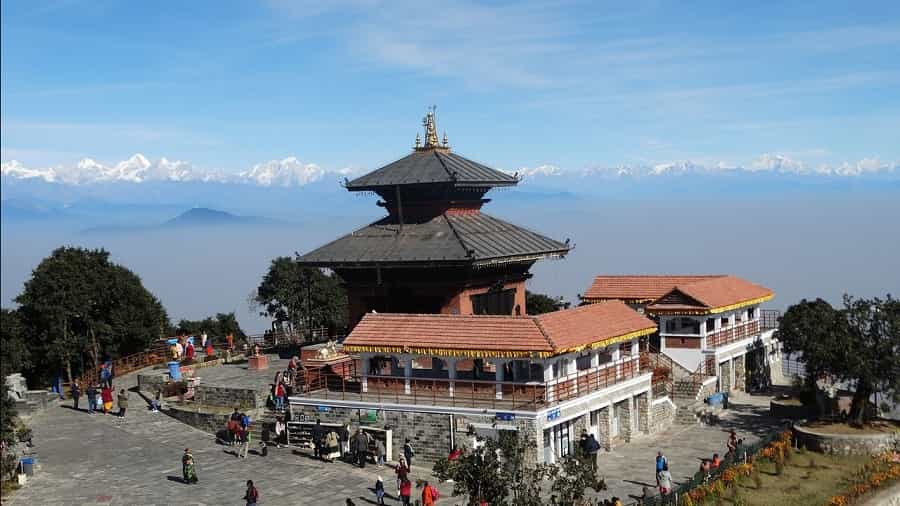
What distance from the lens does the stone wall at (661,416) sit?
41.4 m

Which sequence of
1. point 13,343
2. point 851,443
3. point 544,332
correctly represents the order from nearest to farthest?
1. point 544,332
2. point 851,443
3. point 13,343

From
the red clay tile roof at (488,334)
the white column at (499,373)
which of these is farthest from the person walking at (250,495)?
the white column at (499,373)

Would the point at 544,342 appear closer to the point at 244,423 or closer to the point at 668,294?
the point at 244,423

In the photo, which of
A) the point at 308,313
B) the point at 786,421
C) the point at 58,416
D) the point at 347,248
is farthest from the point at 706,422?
the point at 308,313

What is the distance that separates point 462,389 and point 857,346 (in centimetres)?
1588

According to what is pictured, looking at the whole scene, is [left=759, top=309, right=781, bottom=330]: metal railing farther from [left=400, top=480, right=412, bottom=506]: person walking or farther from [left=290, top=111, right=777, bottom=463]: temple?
[left=400, top=480, right=412, bottom=506]: person walking

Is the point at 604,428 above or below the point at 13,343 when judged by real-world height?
below

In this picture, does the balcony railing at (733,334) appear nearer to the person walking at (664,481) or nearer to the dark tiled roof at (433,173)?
the dark tiled roof at (433,173)

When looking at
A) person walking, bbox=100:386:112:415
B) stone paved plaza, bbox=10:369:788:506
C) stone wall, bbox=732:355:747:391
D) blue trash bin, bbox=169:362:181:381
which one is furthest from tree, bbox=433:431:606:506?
stone wall, bbox=732:355:747:391

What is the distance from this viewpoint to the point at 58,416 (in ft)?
145

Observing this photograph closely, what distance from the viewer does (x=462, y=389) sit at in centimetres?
3616

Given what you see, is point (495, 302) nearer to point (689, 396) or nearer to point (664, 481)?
point (689, 396)

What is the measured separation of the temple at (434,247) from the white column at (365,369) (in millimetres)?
6742

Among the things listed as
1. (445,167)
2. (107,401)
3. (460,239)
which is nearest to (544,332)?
(460,239)
